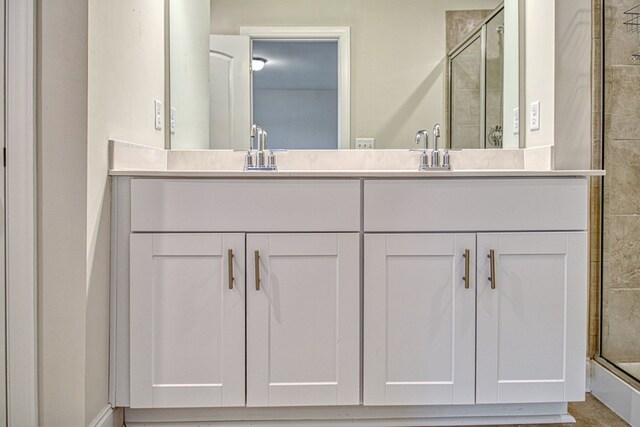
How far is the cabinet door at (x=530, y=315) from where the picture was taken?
1.57 metres

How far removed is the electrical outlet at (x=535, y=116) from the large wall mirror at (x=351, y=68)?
0.12 meters

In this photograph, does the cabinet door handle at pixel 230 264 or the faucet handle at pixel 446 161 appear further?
the faucet handle at pixel 446 161

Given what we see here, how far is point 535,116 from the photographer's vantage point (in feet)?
6.29

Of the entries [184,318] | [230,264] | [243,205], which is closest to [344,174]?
[243,205]

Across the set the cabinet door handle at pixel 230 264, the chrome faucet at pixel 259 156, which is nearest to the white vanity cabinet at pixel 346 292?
the cabinet door handle at pixel 230 264

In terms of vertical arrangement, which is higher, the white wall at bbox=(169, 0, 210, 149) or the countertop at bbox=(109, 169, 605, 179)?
the white wall at bbox=(169, 0, 210, 149)

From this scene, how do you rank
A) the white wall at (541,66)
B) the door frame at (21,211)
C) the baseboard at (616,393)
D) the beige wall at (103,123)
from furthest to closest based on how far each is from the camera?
1. the white wall at (541,66)
2. the baseboard at (616,393)
3. the beige wall at (103,123)
4. the door frame at (21,211)

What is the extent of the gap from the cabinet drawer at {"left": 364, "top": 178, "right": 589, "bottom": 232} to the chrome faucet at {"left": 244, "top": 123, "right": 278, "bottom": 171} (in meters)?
0.53

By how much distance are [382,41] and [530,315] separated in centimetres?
124

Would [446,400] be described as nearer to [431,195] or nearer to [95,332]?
[431,195]

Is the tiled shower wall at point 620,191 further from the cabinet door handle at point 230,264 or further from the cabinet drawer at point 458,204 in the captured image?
the cabinet door handle at point 230,264

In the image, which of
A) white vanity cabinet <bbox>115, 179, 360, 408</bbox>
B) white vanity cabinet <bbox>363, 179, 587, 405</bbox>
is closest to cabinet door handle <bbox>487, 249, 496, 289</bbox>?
white vanity cabinet <bbox>363, 179, 587, 405</bbox>

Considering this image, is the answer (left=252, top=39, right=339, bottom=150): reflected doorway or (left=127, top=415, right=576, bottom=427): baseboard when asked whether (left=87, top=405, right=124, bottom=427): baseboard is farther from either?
(left=252, top=39, right=339, bottom=150): reflected doorway

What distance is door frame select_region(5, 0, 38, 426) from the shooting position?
4.18ft
